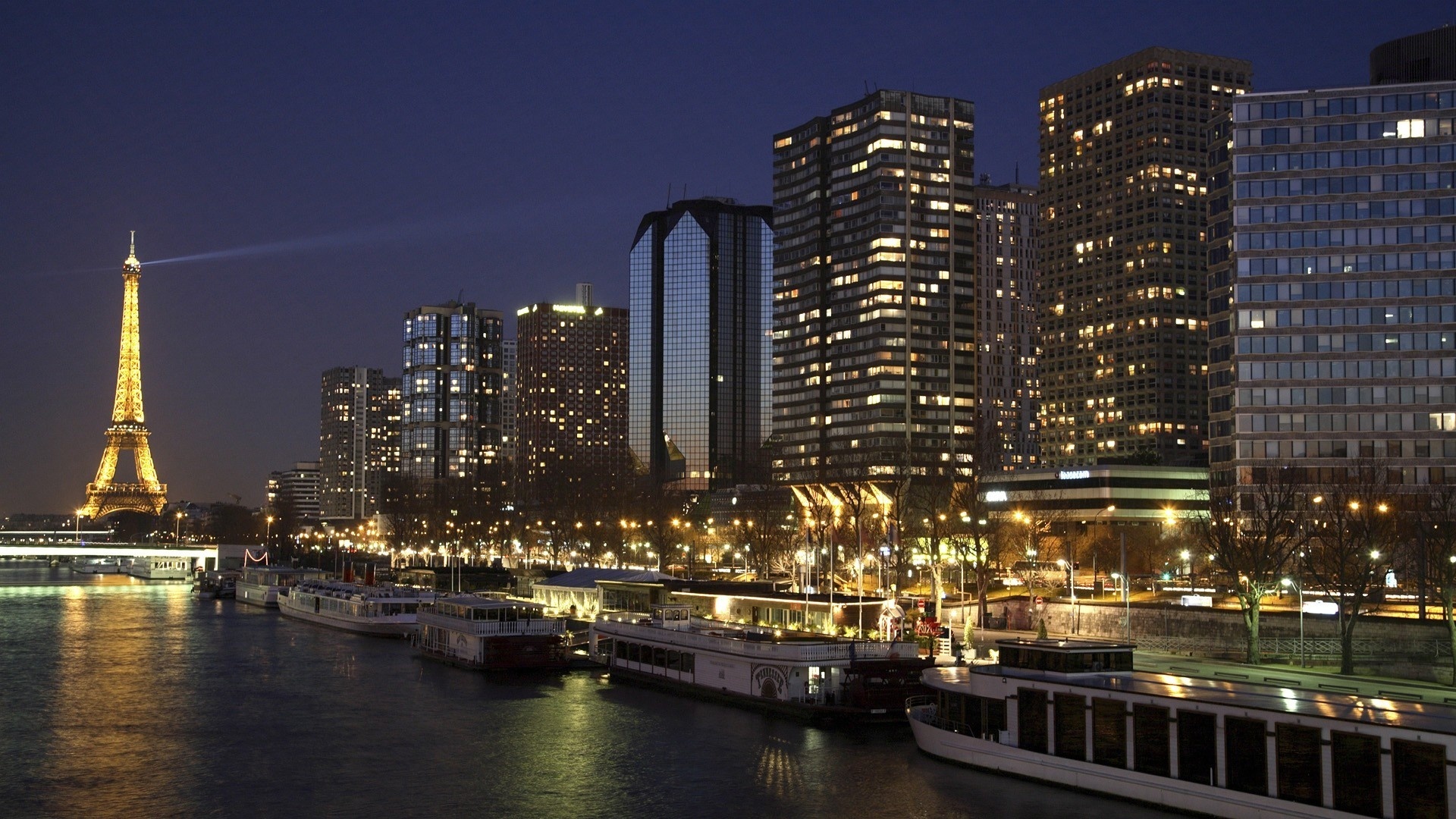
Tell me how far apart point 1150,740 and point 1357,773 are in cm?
753

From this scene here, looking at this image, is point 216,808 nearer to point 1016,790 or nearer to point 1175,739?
point 1016,790

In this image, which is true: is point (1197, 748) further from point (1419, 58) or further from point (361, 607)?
point (1419, 58)

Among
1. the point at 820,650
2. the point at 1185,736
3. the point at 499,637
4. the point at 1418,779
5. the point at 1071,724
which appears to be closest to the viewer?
the point at 1418,779

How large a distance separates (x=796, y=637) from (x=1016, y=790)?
2189cm

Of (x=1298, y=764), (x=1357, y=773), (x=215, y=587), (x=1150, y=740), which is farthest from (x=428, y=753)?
(x=215, y=587)

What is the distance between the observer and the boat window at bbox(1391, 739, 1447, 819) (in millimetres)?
37188

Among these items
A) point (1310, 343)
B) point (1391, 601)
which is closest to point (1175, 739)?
point (1391, 601)

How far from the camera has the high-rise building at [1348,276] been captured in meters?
121

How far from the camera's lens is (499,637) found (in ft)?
268

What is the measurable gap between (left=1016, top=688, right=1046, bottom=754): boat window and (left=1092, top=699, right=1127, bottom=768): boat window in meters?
2.30

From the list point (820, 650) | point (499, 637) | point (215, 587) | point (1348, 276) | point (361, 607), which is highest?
point (1348, 276)

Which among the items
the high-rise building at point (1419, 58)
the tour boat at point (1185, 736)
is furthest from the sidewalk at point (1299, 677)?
the high-rise building at point (1419, 58)

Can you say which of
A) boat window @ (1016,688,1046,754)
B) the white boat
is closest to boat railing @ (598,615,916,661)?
boat window @ (1016,688,1046,754)

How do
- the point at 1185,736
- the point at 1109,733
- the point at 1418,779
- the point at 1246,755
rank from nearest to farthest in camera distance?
the point at 1418,779 → the point at 1246,755 → the point at 1185,736 → the point at 1109,733
